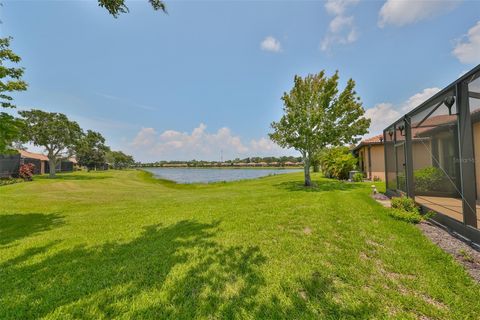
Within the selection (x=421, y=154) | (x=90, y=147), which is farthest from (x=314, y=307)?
(x=90, y=147)

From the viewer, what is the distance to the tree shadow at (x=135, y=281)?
7.32 ft

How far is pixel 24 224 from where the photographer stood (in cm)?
577

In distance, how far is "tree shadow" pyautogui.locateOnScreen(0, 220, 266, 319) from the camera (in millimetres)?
2232

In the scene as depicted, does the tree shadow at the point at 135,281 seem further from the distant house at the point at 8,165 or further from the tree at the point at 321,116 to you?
the distant house at the point at 8,165

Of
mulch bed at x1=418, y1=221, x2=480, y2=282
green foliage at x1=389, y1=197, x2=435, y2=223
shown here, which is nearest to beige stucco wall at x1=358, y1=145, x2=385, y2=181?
green foliage at x1=389, y1=197, x2=435, y2=223

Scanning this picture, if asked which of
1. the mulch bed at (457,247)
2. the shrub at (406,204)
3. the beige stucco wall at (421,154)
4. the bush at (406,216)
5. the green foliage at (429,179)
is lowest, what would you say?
the mulch bed at (457,247)

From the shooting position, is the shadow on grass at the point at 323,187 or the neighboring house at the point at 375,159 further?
the neighboring house at the point at 375,159

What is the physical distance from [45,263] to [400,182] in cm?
1006

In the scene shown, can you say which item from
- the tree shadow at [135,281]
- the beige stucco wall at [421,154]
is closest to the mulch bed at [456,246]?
the beige stucco wall at [421,154]

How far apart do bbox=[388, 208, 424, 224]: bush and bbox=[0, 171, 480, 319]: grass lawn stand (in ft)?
0.81

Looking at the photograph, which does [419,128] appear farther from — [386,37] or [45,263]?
[45,263]

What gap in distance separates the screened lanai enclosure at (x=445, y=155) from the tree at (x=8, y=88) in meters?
10.7

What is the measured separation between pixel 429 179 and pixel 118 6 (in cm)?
876

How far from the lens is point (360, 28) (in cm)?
960
